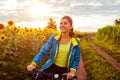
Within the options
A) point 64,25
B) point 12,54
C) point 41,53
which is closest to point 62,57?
point 41,53

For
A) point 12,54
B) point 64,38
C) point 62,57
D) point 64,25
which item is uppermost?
point 64,25

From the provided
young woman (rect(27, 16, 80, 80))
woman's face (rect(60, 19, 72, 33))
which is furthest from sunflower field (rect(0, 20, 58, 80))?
woman's face (rect(60, 19, 72, 33))

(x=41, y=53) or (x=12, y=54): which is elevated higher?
(x=41, y=53)

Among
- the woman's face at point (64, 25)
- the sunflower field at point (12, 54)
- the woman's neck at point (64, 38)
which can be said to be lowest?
the sunflower field at point (12, 54)

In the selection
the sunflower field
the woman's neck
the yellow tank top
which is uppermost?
the woman's neck

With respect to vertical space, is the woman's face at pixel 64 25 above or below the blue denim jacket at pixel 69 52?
above

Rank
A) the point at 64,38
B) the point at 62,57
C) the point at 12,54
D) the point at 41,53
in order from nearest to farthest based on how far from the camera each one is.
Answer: the point at 41,53 → the point at 62,57 → the point at 64,38 → the point at 12,54

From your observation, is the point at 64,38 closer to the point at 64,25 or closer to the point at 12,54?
the point at 64,25

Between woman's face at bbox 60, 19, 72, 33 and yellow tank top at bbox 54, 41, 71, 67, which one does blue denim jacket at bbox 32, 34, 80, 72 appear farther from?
woman's face at bbox 60, 19, 72, 33

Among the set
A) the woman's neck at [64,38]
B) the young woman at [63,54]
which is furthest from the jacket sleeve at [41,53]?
the woman's neck at [64,38]

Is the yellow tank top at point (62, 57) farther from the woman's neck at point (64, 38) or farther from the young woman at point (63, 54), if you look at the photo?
the woman's neck at point (64, 38)

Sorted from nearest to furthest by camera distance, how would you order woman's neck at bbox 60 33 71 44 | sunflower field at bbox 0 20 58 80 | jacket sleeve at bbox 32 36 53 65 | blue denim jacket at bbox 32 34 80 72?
1. jacket sleeve at bbox 32 36 53 65
2. blue denim jacket at bbox 32 34 80 72
3. woman's neck at bbox 60 33 71 44
4. sunflower field at bbox 0 20 58 80

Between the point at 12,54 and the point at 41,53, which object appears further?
the point at 12,54

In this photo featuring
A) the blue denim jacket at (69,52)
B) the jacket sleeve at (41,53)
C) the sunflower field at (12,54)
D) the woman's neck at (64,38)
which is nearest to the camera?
the jacket sleeve at (41,53)
